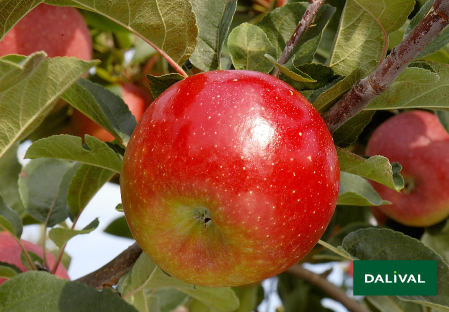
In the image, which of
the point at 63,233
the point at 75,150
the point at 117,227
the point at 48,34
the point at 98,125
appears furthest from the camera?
the point at 117,227

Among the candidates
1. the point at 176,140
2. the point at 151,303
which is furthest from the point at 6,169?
the point at 176,140

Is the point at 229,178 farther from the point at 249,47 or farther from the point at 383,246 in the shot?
the point at 383,246

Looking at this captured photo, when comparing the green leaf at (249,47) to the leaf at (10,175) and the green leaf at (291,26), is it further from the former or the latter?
the leaf at (10,175)

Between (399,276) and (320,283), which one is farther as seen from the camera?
(320,283)

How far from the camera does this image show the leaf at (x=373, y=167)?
67 centimetres

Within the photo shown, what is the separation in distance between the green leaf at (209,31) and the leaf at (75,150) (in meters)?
0.21

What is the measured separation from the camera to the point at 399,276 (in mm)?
842

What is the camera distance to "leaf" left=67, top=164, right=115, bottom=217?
100 cm

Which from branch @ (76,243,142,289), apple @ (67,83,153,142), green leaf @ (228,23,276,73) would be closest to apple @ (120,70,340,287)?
green leaf @ (228,23,276,73)

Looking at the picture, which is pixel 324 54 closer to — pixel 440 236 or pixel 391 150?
pixel 391 150

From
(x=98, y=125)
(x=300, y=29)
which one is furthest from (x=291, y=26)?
(x=98, y=125)

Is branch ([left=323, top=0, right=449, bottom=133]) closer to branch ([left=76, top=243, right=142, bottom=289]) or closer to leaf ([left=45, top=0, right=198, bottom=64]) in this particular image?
leaf ([left=45, top=0, right=198, bottom=64])

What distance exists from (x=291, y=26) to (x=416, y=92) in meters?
0.25

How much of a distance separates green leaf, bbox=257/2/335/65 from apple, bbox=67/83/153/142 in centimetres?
71
